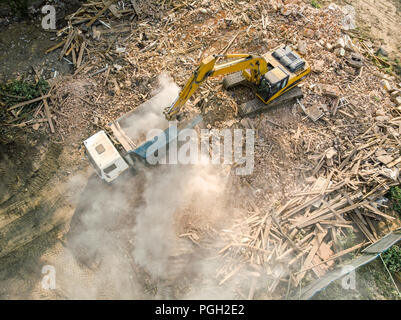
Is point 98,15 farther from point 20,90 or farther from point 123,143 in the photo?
point 123,143

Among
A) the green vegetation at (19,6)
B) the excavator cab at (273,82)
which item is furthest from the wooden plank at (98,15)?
the excavator cab at (273,82)

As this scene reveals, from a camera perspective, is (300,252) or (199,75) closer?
(199,75)

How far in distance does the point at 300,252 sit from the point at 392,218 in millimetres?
4327

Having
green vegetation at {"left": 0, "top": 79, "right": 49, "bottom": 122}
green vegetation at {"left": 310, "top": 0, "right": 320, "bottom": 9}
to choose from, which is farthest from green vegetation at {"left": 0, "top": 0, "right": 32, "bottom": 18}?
green vegetation at {"left": 310, "top": 0, "right": 320, "bottom": 9}

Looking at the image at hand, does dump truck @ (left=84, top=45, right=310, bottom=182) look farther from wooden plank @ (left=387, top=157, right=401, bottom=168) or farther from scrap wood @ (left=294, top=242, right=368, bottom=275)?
scrap wood @ (left=294, top=242, right=368, bottom=275)

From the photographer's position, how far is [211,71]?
34.7 feet

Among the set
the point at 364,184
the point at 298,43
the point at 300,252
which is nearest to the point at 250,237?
the point at 300,252

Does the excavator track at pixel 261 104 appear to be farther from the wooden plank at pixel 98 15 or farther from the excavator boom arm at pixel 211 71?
the wooden plank at pixel 98 15

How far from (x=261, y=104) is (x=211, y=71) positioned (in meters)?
3.82

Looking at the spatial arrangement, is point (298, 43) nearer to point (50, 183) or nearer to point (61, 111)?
point (61, 111)

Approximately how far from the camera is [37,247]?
36.7 ft

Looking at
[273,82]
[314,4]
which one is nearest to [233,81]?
[273,82]

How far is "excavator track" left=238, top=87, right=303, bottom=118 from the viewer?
13203mm

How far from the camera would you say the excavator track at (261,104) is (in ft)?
43.3
